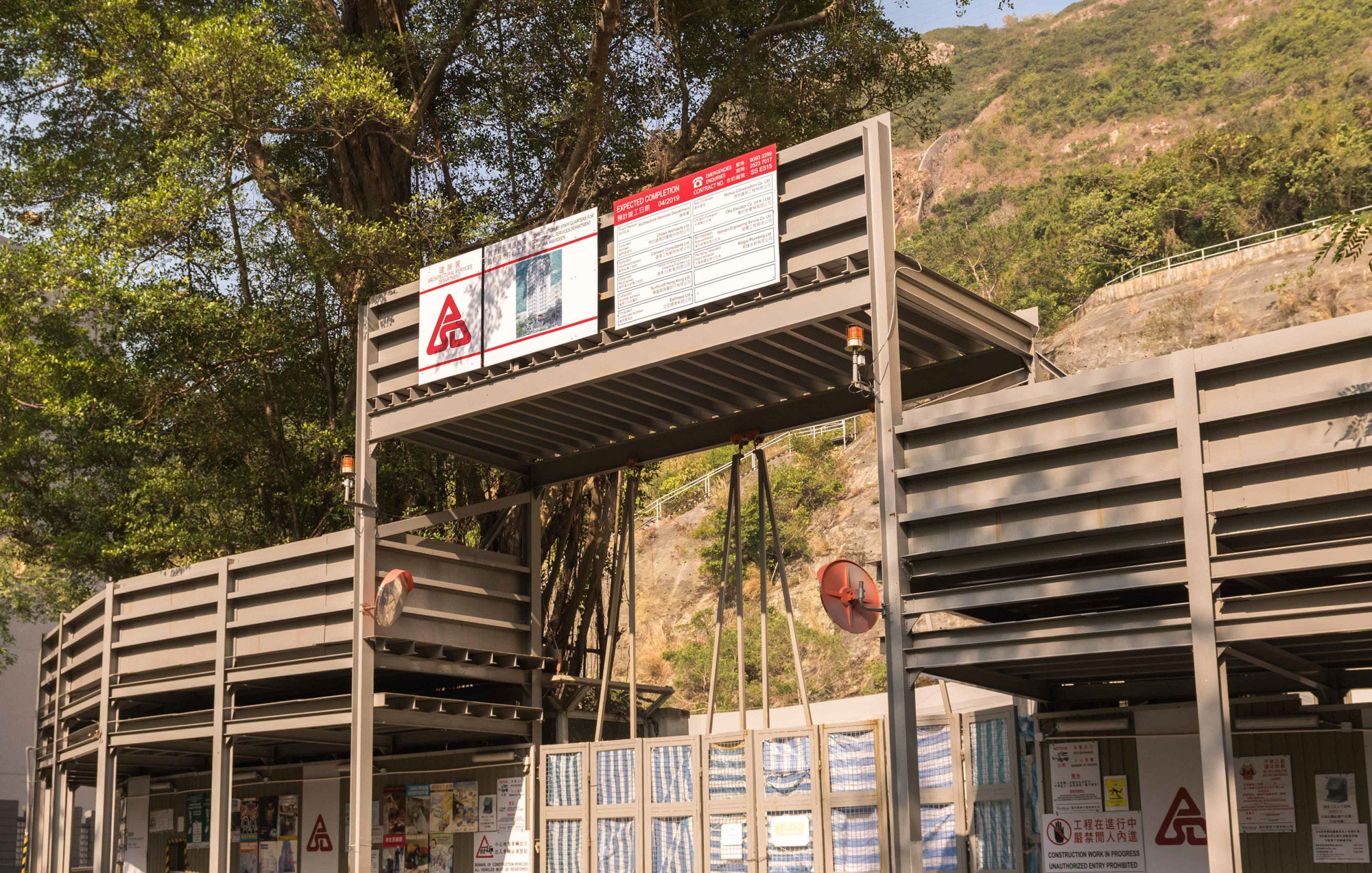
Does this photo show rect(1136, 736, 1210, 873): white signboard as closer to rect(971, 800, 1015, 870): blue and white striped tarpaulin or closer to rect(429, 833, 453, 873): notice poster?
rect(971, 800, 1015, 870): blue and white striped tarpaulin

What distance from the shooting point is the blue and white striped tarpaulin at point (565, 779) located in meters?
15.9

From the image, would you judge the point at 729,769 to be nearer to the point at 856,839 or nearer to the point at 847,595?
the point at 856,839

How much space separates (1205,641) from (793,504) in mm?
47041

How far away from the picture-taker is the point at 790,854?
13.6 m

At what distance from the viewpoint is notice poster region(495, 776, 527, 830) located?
16.4 metres

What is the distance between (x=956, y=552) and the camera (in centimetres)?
1055

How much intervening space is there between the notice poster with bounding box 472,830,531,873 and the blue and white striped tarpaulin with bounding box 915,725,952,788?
5386 mm

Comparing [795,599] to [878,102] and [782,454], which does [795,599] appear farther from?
[878,102]

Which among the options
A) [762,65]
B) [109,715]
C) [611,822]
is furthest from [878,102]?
[109,715]

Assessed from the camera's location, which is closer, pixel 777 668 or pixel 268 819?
pixel 268 819

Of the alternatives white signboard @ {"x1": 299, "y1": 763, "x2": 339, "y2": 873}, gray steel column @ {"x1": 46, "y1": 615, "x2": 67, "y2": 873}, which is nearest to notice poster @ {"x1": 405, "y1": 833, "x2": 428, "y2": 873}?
white signboard @ {"x1": 299, "y1": 763, "x2": 339, "y2": 873}

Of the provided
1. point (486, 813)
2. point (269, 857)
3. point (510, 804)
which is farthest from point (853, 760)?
point (269, 857)

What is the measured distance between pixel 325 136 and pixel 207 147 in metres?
3.58

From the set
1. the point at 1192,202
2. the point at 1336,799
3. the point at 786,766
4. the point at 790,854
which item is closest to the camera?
the point at 1336,799
